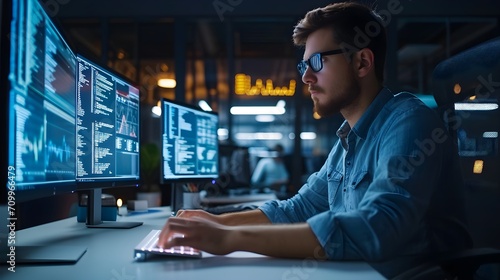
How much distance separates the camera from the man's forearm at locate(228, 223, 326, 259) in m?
0.98

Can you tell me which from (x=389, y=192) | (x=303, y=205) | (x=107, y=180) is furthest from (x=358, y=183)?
(x=107, y=180)

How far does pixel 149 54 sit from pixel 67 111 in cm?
752

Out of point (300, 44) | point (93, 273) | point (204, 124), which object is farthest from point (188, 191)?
point (93, 273)

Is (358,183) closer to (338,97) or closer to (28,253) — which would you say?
(338,97)

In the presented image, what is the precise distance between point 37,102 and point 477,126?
1371 mm

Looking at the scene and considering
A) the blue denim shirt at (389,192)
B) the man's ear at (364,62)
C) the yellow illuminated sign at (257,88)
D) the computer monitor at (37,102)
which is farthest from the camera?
the yellow illuminated sign at (257,88)

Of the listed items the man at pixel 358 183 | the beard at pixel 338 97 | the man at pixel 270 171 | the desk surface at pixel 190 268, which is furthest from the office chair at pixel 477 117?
the man at pixel 270 171

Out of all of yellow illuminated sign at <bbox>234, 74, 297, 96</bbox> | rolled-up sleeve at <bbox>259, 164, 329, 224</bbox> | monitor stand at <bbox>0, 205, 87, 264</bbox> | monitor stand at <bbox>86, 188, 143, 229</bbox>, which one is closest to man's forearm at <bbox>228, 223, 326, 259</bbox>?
monitor stand at <bbox>0, 205, 87, 264</bbox>

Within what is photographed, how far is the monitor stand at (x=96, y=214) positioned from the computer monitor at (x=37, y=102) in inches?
13.3

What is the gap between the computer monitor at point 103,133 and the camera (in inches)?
54.3

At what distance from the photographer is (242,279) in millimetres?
850

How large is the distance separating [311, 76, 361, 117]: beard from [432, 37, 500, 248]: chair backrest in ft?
1.28

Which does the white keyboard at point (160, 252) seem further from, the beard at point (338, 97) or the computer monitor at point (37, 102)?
the beard at point (338, 97)

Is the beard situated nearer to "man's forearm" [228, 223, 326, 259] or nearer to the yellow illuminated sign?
"man's forearm" [228, 223, 326, 259]
